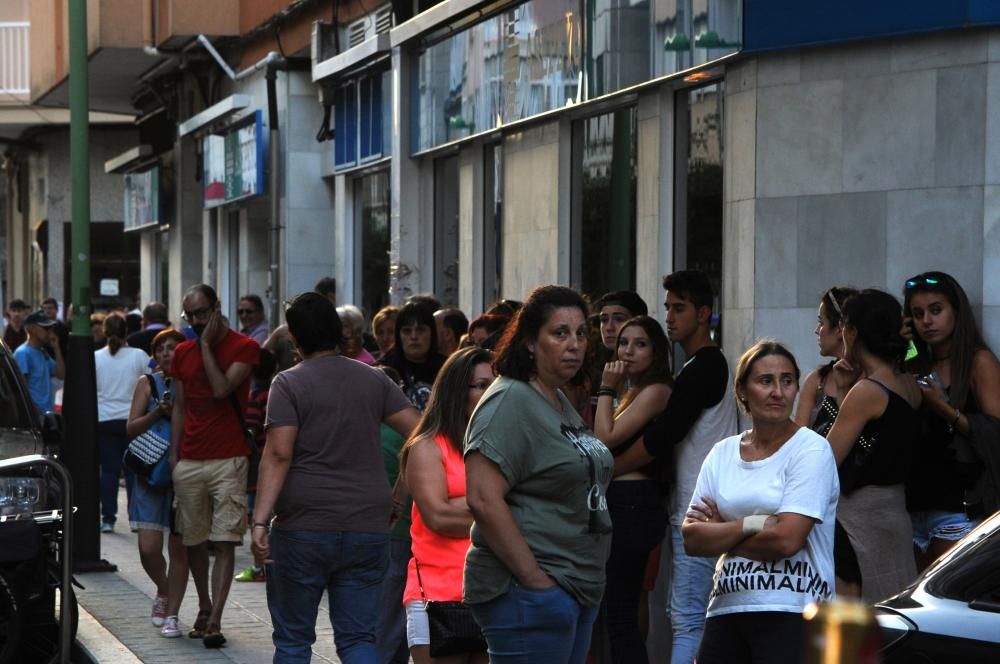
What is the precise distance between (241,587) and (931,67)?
18.6 ft

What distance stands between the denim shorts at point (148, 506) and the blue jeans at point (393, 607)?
2.48m

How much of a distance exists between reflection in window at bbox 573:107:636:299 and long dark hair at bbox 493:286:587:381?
6547mm

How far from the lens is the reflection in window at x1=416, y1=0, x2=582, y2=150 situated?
12.2m

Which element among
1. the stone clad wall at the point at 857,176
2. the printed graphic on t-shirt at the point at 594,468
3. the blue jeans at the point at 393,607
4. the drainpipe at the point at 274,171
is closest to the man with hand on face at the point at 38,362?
the drainpipe at the point at 274,171

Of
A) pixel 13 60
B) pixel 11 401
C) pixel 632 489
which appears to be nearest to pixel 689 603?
pixel 632 489

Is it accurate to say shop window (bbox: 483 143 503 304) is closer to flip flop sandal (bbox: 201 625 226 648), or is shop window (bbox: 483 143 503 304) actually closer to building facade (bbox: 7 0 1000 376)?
building facade (bbox: 7 0 1000 376)

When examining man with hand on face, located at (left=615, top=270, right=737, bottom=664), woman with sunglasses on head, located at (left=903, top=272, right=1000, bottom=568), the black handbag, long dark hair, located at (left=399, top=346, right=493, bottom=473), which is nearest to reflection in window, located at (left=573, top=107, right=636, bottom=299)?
man with hand on face, located at (left=615, top=270, right=737, bottom=664)

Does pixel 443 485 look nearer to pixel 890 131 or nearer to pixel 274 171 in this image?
pixel 890 131

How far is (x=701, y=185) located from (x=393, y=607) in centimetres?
406

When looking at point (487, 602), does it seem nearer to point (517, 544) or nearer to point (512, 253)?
point (517, 544)

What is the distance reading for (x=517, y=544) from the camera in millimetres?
4762

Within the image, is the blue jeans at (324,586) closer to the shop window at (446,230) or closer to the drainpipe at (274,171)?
the shop window at (446,230)

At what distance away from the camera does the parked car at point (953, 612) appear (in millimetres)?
4043

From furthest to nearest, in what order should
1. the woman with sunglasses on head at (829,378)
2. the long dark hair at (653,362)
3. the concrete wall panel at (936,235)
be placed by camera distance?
the concrete wall panel at (936,235) → the long dark hair at (653,362) → the woman with sunglasses on head at (829,378)
